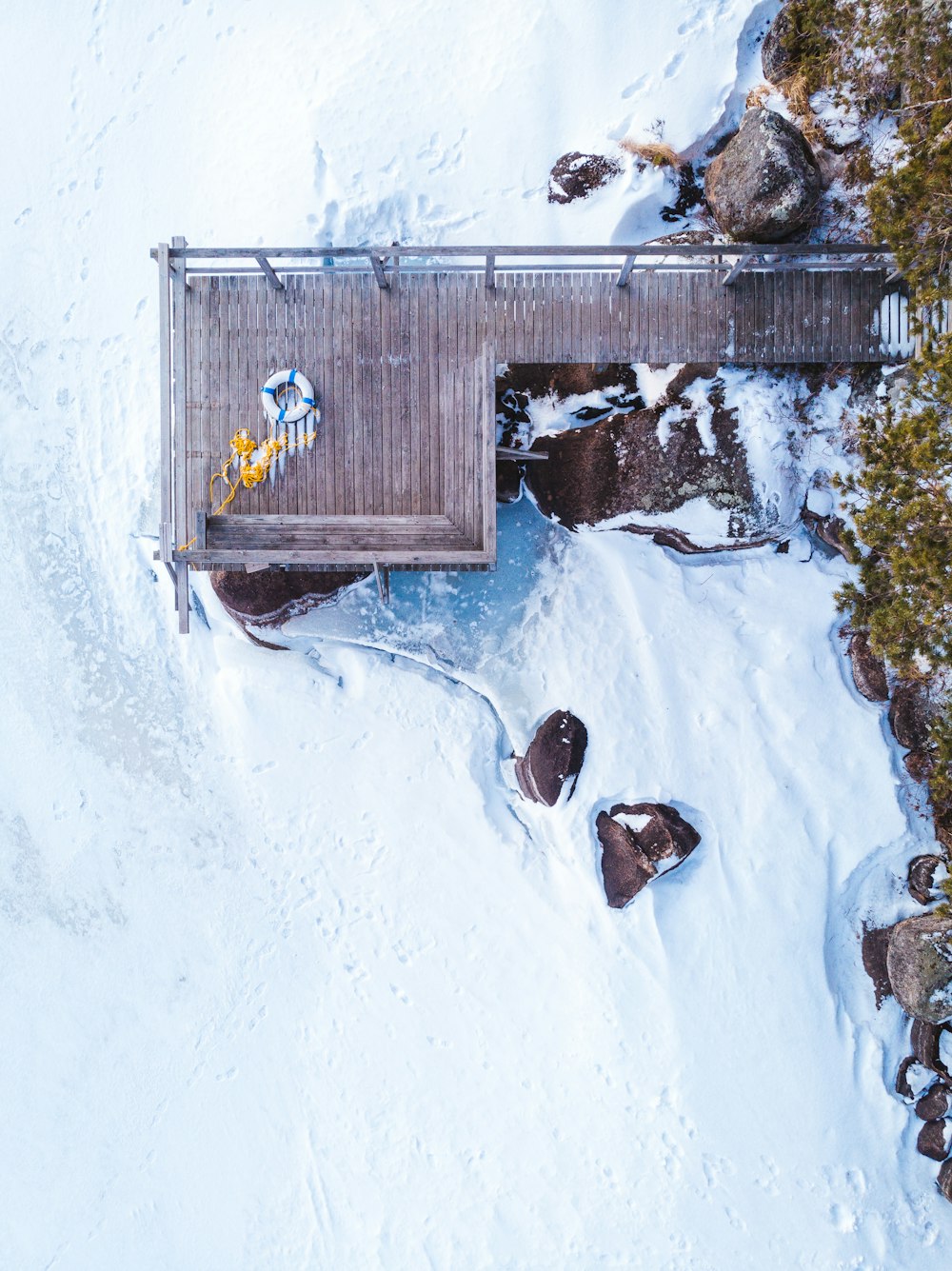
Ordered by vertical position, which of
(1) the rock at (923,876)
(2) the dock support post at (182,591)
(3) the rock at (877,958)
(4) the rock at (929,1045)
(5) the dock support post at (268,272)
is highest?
(5) the dock support post at (268,272)

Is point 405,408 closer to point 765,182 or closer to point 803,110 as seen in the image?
point 765,182

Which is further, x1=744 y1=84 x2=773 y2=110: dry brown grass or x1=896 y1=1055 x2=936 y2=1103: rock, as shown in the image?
x1=744 y1=84 x2=773 y2=110: dry brown grass

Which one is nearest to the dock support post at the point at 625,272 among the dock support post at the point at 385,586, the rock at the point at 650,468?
the rock at the point at 650,468

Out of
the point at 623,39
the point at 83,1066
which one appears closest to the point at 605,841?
the point at 83,1066

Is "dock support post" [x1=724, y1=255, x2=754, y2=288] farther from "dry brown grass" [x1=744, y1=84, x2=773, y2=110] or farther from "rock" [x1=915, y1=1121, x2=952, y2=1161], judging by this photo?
"rock" [x1=915, y1=1121, x2=952, y2=1161]

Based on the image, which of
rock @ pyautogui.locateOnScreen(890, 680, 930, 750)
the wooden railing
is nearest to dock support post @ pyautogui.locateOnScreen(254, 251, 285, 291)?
the wooden railing

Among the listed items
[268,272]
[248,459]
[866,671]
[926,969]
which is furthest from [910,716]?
[268,272]

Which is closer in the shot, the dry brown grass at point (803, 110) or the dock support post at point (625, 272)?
the dock support post at point (625, 272)

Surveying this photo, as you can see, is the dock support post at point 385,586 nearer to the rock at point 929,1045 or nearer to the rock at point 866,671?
the rock at point 866,671
